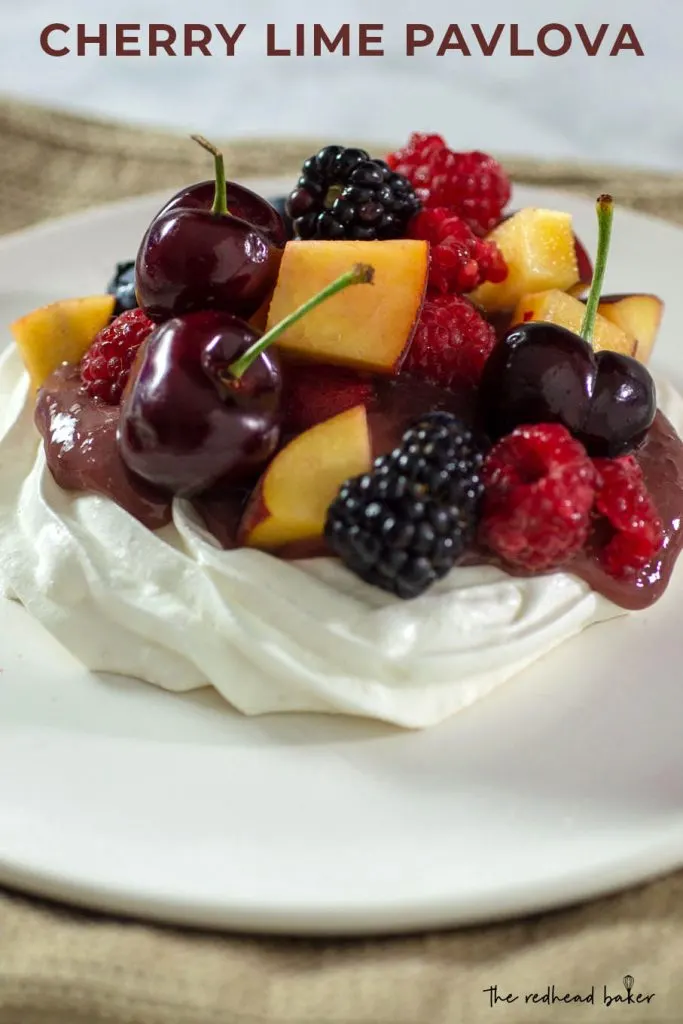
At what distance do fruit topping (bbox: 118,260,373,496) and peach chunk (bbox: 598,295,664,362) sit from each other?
0.76 meters

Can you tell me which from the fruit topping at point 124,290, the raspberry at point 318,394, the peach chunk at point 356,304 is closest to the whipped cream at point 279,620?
the raspberry at point 318,394

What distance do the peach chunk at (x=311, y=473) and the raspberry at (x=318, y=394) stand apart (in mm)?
78

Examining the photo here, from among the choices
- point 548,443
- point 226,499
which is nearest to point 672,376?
point 548,443

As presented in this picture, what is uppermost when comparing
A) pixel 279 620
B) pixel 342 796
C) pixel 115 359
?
pixel 115 359

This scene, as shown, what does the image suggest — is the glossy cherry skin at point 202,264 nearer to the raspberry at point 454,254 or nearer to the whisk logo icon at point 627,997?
the raspberry at point 454,254

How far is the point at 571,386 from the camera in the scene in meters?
2.05

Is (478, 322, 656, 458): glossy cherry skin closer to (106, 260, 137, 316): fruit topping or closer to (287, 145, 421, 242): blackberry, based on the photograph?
(287, 145, 421, 242): blackberry

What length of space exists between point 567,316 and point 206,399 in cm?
82

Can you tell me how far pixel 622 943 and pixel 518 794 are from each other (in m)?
0.27

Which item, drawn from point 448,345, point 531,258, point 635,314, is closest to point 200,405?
point 448,345

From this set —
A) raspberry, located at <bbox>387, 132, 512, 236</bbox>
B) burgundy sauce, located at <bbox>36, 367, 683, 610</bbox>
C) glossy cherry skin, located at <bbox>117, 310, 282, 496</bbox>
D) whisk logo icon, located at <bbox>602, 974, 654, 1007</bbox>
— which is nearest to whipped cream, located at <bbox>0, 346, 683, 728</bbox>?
burgundy sauce, located at <bbox>36, 367, 683, 610</bbox>

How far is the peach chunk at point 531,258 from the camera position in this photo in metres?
2.46

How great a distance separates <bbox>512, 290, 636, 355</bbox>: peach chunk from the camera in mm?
2344

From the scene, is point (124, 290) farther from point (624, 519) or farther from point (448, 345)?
point (624, 519)
